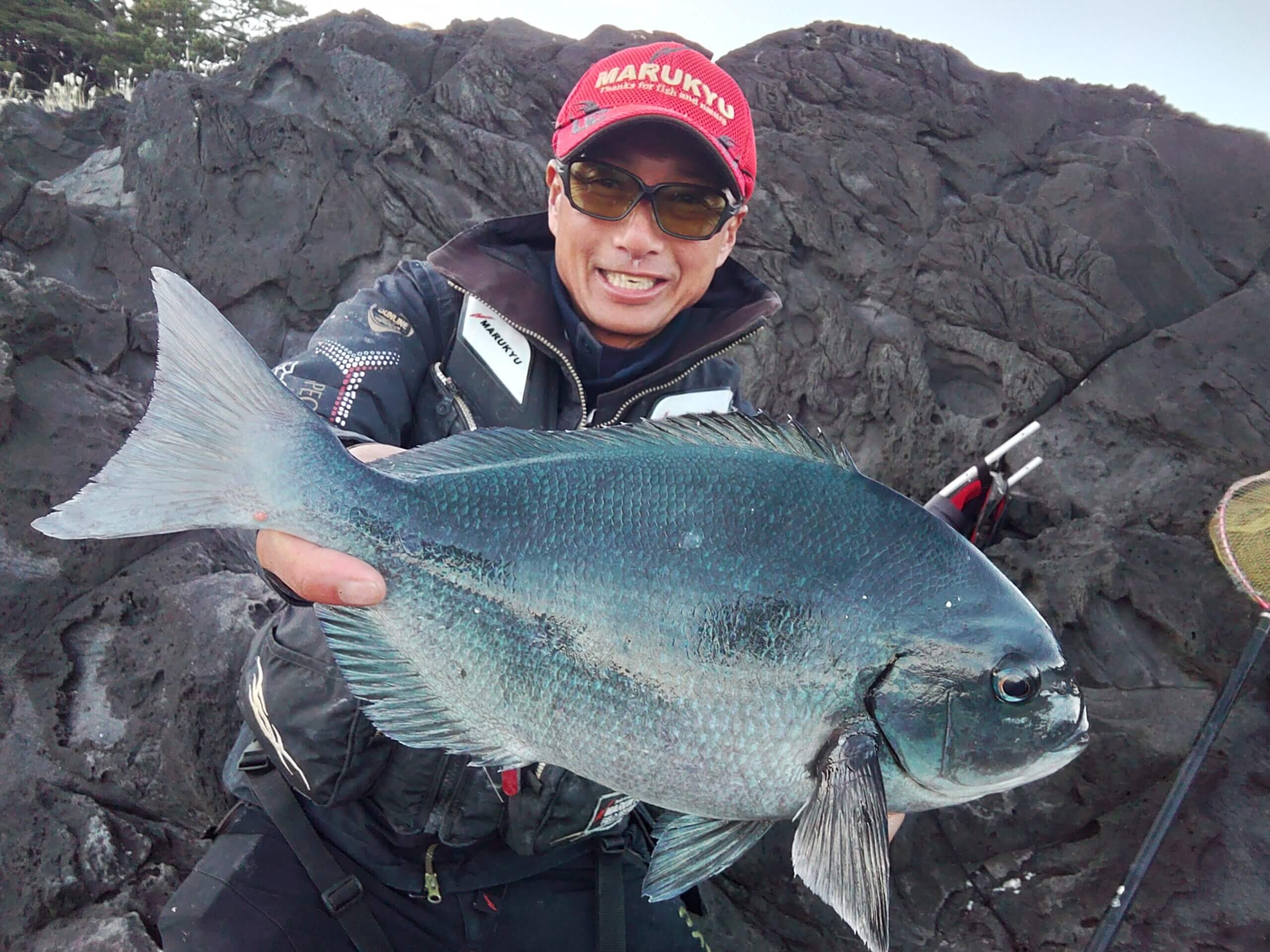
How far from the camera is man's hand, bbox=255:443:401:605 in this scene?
4.39 ft

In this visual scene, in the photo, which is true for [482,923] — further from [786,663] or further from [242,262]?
[242,262]

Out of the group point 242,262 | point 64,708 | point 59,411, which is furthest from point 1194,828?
point 242,262

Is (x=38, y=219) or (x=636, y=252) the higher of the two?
(x=636, y=252)

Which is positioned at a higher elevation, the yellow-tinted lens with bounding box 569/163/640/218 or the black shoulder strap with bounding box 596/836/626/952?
the yellow-tinted lens with bounding box 569/163/640/218

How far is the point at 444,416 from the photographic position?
2207 mm

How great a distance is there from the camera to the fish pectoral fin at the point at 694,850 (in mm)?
1370

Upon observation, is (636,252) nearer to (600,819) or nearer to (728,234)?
(728,234)

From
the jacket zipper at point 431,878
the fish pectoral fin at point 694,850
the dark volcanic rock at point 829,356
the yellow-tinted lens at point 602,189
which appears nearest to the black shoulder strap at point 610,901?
the jacket zipper at point 431,878

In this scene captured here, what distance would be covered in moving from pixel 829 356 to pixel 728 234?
139 inches

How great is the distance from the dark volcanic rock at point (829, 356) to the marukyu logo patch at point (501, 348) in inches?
65.4

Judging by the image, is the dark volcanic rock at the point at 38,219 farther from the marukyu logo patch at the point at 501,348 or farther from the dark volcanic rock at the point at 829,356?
the marukyu logo patch at the point at 501,348

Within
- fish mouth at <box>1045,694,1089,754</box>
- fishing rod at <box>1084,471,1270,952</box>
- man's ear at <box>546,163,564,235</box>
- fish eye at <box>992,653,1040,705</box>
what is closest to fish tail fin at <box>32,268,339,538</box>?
man's ear at <box>546,163,564,235</box>

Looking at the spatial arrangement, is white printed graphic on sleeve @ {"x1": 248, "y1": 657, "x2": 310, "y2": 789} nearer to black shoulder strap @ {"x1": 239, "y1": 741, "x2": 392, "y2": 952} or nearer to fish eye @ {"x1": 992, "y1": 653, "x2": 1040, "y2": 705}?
black shoulder strap @ {"x1": 239, "y1": 741, "x2": 392, "y2": 952}

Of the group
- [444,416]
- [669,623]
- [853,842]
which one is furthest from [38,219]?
[853,842]
